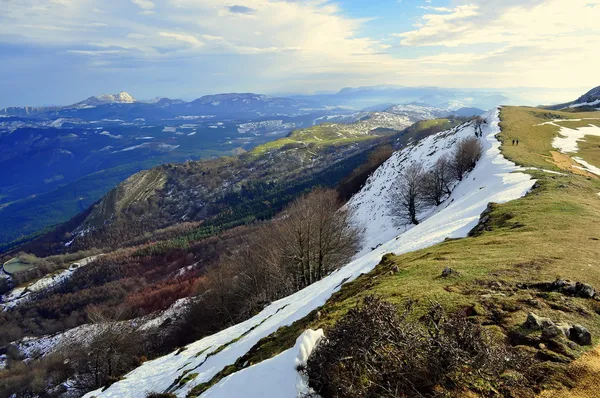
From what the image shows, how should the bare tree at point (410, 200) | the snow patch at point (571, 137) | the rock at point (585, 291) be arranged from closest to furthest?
the rock at point (585, 291) < the bare tree at point (410, 200) < the snow patch at point (571, 137)

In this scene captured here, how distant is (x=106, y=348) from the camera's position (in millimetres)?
38688

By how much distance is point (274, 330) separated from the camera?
15.0 meters

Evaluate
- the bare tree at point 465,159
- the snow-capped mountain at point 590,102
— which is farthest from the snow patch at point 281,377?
the snow-capped mountain at point 590,102

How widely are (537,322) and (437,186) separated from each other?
128ft

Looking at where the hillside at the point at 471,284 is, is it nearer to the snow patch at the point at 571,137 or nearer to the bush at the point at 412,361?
the bush at the point at 412,361

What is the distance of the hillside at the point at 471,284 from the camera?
26.5 ft

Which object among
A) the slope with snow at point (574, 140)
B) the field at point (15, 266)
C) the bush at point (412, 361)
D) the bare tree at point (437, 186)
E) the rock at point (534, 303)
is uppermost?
the slope with snow at point (574, 140)

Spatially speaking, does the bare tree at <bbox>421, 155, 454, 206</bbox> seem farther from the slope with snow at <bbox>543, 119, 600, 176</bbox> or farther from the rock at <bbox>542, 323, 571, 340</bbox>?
the rock at <bbox>542, 323, 571, 340</bbox>

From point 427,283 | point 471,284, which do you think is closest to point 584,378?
point 471,284

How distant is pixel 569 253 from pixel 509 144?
39.7 m

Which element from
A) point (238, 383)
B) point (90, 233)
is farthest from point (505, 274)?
point (90, 233)

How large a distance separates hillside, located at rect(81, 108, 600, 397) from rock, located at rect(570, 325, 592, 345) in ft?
1.67

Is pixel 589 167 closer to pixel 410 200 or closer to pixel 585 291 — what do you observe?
pixel 410 200

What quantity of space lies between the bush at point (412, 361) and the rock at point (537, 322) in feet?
6.01
